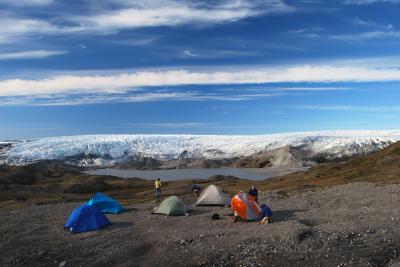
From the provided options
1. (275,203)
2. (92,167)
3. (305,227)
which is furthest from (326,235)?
(92,167)

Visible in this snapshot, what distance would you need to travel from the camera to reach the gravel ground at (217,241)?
21.3 m

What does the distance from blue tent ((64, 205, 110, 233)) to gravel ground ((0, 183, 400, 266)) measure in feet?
1.78

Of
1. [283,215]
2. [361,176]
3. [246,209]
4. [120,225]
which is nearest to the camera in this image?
[246,209]

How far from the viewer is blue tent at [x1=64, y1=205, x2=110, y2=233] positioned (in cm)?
2647

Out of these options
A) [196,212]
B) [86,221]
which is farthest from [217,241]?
[196,212]

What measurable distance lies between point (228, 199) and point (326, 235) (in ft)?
41.3

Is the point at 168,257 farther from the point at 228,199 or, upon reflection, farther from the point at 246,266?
the point at 228,199

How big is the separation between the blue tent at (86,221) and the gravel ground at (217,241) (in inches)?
21.4

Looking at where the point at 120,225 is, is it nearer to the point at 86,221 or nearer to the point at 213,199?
the point at 86,221

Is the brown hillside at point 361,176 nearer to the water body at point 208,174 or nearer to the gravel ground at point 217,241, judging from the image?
the gravel ground at point 217,241

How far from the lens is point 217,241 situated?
76.0 ft

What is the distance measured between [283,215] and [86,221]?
1139 cm

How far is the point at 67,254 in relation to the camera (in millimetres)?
22469

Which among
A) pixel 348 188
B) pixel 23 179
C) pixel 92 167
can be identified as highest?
pixel 348 188
